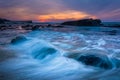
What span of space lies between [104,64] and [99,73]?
45.1 inches

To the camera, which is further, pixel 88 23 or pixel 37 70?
pixel 88 23

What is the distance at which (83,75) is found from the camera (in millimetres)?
8445

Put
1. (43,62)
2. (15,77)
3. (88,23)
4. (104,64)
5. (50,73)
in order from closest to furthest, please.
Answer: (15,77), (50,73), (104,64), (43,62), (88,23)

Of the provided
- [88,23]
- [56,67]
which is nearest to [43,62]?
[56,67]

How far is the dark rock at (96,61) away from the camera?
9469 mm

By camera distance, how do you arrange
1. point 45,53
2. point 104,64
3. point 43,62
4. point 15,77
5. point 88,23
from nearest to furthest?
1. point 15,77
2. point 104,64
3. point 43,62
4. point 45,53
5. point 88,23

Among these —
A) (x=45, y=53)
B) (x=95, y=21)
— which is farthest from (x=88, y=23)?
(x=45, y=53)

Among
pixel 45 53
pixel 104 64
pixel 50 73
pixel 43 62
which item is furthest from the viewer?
pixel 45 53

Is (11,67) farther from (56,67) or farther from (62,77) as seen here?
(62,77)

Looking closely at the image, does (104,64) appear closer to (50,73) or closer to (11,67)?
(50,73)

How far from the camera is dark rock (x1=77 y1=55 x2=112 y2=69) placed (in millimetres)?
9469

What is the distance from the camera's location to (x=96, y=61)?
971 cm

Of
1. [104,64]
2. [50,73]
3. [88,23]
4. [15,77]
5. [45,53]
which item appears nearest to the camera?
[15,77]

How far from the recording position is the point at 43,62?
433 inches
